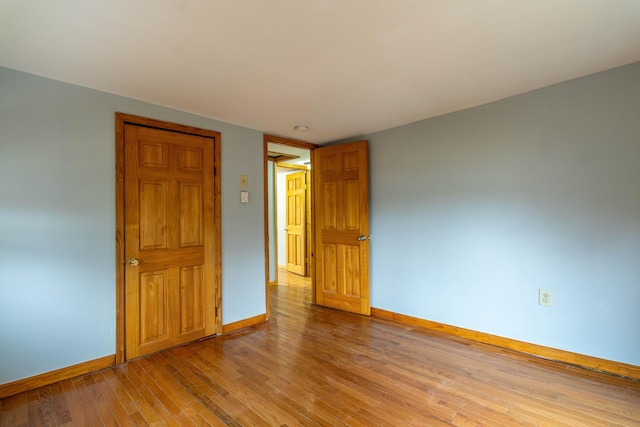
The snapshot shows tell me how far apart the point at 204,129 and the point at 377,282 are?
2674mm

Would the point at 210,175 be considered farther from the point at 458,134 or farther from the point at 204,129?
the point at 458,134

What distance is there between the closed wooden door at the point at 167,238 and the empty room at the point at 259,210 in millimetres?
19

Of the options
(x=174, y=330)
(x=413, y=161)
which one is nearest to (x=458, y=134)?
(x=413, y=161)

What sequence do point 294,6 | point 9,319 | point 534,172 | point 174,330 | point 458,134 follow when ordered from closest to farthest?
point 294,6 → point 9,319 → point 534,172 → point 174,330 → point 458,134

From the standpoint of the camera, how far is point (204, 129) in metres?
3.15

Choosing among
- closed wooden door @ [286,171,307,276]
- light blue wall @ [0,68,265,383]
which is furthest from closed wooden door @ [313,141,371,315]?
light blue wall @ [0,68,265,383]

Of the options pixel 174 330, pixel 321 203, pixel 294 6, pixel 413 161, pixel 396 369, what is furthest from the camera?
pixel 321 203

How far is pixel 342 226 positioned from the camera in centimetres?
396

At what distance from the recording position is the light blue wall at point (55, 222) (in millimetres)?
2115

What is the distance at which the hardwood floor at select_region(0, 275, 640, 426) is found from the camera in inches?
73.3

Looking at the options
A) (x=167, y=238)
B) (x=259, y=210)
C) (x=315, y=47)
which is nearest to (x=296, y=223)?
(x=259, y=210)

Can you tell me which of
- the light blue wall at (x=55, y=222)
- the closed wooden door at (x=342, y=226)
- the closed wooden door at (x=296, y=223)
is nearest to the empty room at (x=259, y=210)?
the light blue wall at (x=55, y=222)

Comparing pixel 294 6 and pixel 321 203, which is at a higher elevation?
pixel 294 6

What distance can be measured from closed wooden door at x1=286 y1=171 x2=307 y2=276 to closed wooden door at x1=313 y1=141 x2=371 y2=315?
1878 millimetres
